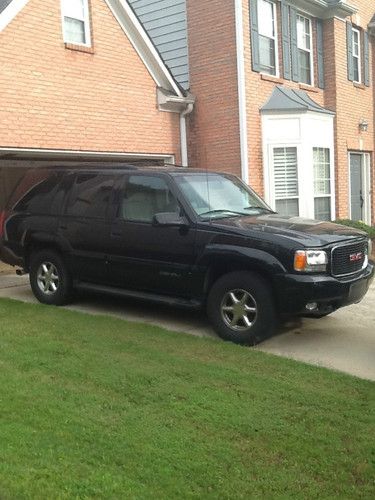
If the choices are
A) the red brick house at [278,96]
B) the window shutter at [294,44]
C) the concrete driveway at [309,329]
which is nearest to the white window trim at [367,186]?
the red brick house at [278,96]

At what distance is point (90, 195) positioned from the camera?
7641mm

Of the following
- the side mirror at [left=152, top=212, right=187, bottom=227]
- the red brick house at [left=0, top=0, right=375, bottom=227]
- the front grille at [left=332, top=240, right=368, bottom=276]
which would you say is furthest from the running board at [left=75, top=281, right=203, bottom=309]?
the red brick house at [left=0, top=0, right=375, bottom=227]

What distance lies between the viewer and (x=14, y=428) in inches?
154

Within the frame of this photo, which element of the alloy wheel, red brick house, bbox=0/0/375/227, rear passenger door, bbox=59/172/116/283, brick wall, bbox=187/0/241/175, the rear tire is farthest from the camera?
brick wall, bbox=187/0/241/175

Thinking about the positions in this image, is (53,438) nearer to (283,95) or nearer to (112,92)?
(112,92)

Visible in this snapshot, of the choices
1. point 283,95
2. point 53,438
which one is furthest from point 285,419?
point 283,95

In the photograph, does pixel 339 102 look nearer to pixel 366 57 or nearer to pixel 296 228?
pixel 366 57

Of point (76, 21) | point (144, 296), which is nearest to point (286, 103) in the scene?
point (76, 21)

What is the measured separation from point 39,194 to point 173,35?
7038 millimetres

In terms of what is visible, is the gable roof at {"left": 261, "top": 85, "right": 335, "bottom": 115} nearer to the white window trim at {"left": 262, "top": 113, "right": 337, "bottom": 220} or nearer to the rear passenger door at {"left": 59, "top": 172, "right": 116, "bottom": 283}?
the white window trim at {"left": 262, "top": 113, "right": 337, "bottom": 220}

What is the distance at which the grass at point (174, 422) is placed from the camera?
3354 millimetres

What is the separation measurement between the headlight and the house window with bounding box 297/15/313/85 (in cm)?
957

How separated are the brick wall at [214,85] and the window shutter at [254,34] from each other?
0.49m

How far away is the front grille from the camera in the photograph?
20.3 ft
